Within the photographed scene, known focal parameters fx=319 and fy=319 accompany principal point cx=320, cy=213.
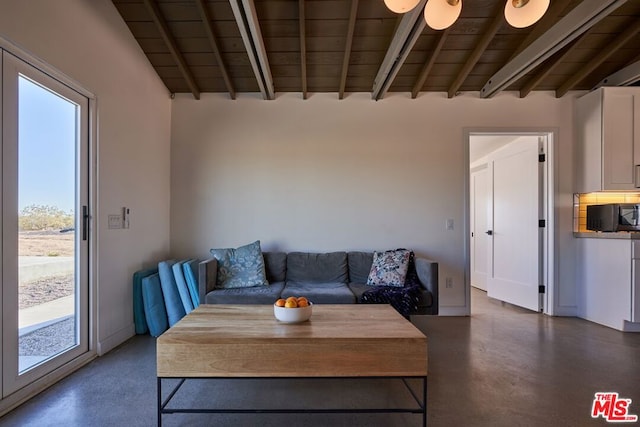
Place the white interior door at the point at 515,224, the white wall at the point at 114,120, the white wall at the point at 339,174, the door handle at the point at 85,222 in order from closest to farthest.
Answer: the white wall at the point at 114,120 → the door handle at the point at 85,222 → the white wall at the point at 339,174 → the white interior door at the point at 515,224

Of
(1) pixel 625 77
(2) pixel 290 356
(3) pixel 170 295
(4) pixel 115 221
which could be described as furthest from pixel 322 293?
(1) pixel 625 77

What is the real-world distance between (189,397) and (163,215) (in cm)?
220

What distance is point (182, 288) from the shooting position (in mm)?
3041

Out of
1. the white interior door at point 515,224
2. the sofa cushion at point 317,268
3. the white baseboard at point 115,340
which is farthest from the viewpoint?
the white interior door at point 515,224

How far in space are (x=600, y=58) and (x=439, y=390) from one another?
353 cm

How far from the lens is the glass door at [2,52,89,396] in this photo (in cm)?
184

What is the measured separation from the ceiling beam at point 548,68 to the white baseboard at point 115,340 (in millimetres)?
4817

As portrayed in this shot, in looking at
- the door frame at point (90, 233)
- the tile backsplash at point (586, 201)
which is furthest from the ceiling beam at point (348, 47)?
the tile backsplash at point (586, 201)

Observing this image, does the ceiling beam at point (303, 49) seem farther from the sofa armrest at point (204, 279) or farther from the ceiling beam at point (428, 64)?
the sofa armrest at point (204, 279)

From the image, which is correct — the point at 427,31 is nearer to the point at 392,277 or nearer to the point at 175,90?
the point at 392,277

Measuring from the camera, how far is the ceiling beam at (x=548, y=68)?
3.02m

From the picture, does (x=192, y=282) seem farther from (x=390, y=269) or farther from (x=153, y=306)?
(x=390, y=269)

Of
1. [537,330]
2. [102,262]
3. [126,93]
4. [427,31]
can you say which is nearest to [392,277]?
[537,330]

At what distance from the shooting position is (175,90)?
371 cm
